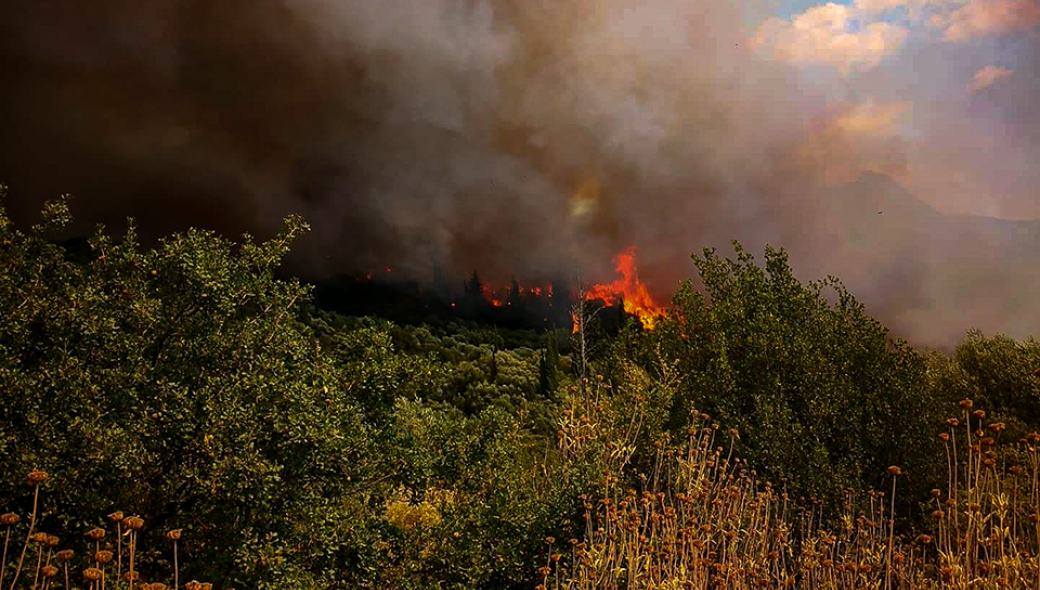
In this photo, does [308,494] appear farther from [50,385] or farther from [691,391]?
[691,391]

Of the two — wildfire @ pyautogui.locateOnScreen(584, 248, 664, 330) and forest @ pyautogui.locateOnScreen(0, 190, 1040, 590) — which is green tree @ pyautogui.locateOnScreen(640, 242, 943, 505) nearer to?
forest @ pyautogui.locateOnScreen(0, 190, 1040, 590)

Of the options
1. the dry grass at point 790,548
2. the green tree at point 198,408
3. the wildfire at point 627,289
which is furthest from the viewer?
the wildfire at point 627,289

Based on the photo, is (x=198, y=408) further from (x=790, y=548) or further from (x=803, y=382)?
(x=803, y=382)

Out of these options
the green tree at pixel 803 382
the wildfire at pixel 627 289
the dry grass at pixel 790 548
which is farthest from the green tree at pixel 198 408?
the wildfire at pixel 627 289

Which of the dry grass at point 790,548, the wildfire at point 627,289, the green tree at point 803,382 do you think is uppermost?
the wildfire at point 627,289

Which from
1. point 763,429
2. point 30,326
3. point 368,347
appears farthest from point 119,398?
point 763,429

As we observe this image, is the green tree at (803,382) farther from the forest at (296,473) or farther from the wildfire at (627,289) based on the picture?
the wildfire at (627,289)

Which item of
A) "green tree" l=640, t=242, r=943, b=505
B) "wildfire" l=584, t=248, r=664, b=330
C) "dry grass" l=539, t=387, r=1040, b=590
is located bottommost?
"dry grass" l=539, t=387, r=1040, b=590

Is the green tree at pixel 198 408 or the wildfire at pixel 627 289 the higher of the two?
the wildfire at pixel 627 289

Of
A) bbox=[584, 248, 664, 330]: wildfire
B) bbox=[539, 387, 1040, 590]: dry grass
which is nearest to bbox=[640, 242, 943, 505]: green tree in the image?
bbox=[539, 387, 1040, 590]: dry grass

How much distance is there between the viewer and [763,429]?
548 inches

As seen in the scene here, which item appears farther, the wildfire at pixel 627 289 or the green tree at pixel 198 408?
the wildfire at pixel 627 289

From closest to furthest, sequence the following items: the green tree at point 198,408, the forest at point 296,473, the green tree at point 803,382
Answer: the forest at point 296,473 → the green tree at point 198,408 → the green tree at point 803,382

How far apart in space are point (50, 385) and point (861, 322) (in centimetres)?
1720
